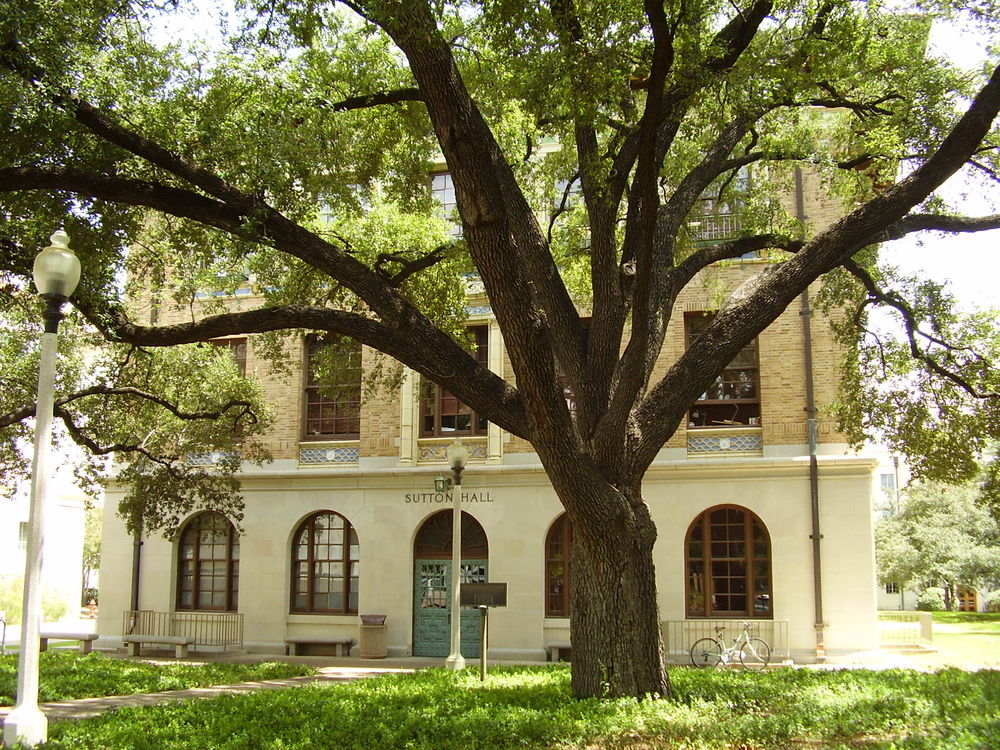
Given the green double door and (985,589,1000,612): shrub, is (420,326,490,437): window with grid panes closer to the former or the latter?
the green double door

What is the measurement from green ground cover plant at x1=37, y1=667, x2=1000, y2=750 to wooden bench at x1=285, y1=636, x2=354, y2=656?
10.1 metres

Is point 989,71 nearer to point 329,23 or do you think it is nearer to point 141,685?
point 329,23

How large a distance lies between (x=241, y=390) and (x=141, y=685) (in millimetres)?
6453

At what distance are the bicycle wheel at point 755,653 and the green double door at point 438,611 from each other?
234 inches

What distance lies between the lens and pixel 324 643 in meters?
21.6

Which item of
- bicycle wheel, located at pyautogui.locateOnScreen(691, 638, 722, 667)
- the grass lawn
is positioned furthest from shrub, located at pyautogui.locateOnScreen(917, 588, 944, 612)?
bicycle wheel, located at pyautogui.locateOnScreen(691, 638, 722, 667)

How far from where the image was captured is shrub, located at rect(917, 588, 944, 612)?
46.2 metres

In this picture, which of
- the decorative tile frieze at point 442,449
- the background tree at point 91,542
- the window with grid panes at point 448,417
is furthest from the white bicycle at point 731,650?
the background tree at point 91,542

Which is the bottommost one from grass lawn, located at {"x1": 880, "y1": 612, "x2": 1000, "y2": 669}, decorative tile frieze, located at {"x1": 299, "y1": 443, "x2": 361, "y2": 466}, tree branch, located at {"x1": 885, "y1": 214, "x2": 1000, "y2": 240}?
grass lawn, located at {"x1": 880, "y1": 612, "x2": 1000, "y2": 669}

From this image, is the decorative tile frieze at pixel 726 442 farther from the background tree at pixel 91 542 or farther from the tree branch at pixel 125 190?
the background tree at pixel 91 542

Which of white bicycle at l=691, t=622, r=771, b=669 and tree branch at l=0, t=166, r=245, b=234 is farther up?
tree branch at l=0, t=166, r=245, b=234

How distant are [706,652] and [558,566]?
385 cm

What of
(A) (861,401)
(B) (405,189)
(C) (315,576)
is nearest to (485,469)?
(C) (315,576)

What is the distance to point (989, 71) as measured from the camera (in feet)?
40.1
